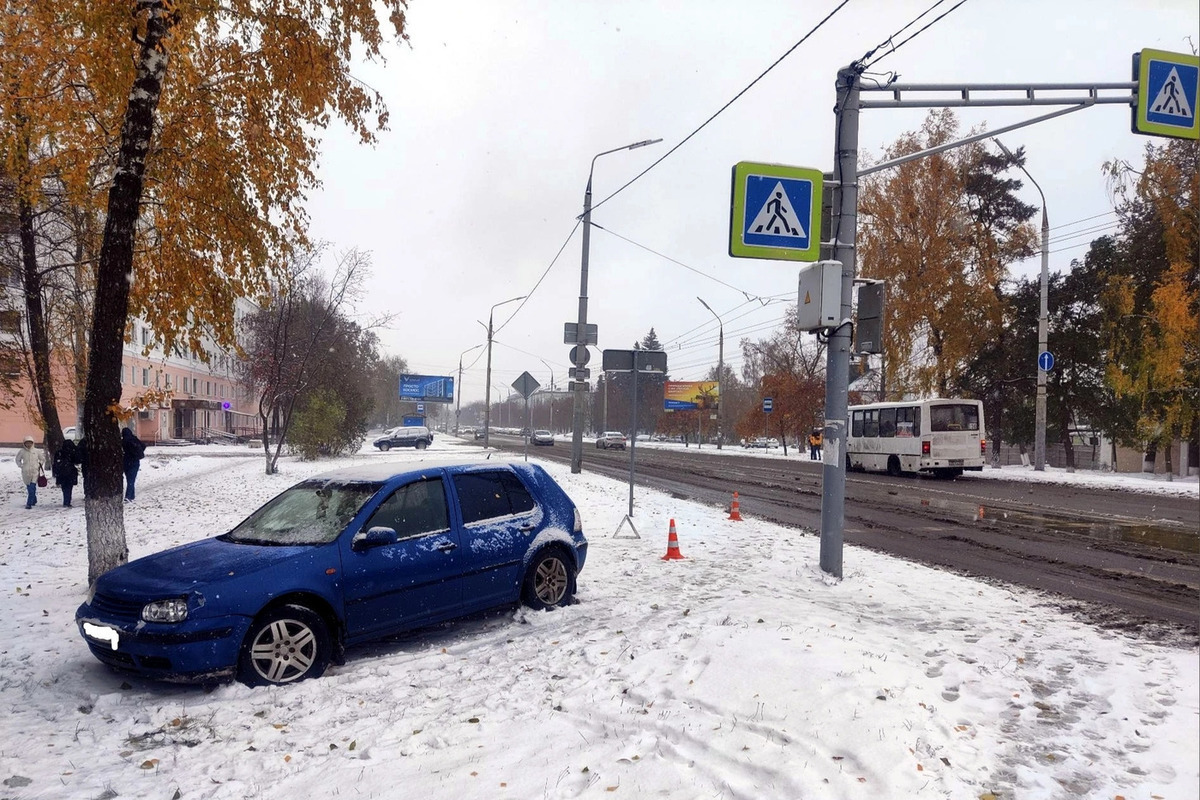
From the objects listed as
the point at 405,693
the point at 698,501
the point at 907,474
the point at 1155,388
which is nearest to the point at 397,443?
the point at 907,474

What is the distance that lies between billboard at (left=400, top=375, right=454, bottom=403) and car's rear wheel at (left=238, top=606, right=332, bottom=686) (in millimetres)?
78471

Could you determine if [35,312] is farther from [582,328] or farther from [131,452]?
[582,328]

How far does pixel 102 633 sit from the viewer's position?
211 inches

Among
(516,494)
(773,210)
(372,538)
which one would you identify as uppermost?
(773,210)

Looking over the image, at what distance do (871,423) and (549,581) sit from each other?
84.0 feet

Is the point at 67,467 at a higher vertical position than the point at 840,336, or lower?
lower

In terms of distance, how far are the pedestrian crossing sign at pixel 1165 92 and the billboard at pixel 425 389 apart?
3058 inches

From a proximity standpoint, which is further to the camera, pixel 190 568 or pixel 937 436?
pixel 937 436

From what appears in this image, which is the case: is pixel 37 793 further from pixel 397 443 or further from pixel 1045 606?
pixel 397 443

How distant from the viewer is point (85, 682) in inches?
217

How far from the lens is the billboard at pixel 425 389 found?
83562 mm

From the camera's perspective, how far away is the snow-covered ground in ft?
12.8

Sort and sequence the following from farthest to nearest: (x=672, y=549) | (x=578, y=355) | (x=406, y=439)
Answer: (x=406, y=439) < (x=578, y=355) < (x=672, y=549)

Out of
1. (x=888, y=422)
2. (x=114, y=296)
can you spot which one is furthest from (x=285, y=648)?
(x=888, y=422)
